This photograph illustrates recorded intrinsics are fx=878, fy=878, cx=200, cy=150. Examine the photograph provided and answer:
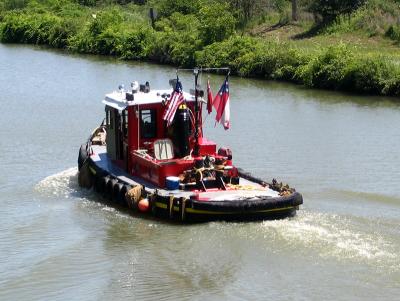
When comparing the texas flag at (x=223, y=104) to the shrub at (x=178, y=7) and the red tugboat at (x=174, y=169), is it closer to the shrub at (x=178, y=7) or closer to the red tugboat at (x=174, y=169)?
the red tugboat at (x=174, y=169)

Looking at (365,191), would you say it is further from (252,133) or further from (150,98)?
(252,133)

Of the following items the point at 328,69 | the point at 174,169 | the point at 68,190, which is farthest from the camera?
the point at 328,69

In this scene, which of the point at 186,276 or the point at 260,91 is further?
the point at 260,91

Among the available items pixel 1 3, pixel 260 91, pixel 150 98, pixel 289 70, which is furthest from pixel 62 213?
pixel 1 3

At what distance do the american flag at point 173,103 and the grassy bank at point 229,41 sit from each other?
58.6 ft

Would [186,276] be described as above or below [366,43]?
below

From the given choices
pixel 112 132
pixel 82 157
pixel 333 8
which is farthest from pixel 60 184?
pixel 333 8

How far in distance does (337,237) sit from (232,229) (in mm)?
2108

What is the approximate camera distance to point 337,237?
16062 mm

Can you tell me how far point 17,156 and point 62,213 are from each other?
5.59 m

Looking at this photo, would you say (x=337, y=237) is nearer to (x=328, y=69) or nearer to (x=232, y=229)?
(x=232, y=229)

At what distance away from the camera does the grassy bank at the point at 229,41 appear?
3678 cm

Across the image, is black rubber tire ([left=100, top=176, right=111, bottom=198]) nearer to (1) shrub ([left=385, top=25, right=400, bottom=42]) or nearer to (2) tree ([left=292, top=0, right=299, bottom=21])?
(1) shrub ([left=385, top=25, right=400, bottom=42])

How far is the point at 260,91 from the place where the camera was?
1441 inches
